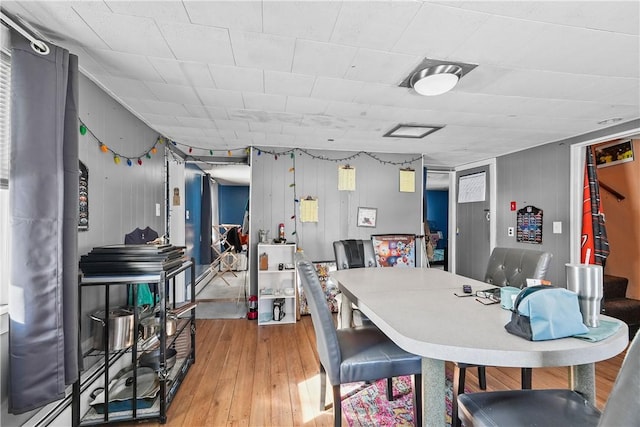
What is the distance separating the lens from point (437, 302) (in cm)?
159

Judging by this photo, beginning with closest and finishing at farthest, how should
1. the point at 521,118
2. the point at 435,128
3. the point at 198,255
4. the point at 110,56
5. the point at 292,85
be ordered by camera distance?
the point at 110,56, the point at 292,85, the point at 521,118, the point at 435,128, the point at 198,255

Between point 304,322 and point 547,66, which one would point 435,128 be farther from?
point 304,322

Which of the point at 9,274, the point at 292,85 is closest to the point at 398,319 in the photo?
the point at 292,85

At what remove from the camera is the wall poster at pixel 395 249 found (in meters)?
4.18

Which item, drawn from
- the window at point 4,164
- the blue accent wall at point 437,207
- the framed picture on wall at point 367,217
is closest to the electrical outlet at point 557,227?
the framed picture on wall at point 367,217

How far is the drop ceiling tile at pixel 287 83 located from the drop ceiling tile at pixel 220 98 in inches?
11.6

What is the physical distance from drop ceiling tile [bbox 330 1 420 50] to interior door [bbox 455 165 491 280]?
376 centimetres

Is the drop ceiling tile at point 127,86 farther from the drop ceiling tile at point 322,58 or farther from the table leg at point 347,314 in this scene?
the table leg at point 347,314

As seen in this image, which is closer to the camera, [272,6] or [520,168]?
[272,6]

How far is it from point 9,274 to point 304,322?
2.77 m

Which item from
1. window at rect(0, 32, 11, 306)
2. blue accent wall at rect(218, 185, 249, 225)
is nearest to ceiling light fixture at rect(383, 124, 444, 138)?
window at rect(0, 32, 11, 306)

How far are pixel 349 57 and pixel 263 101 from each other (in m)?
0.92

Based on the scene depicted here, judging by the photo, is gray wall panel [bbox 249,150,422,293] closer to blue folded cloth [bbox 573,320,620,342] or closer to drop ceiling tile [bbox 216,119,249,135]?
drop ceiling tile [bbox 216,119,249,135]

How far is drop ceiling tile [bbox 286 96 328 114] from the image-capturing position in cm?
234
